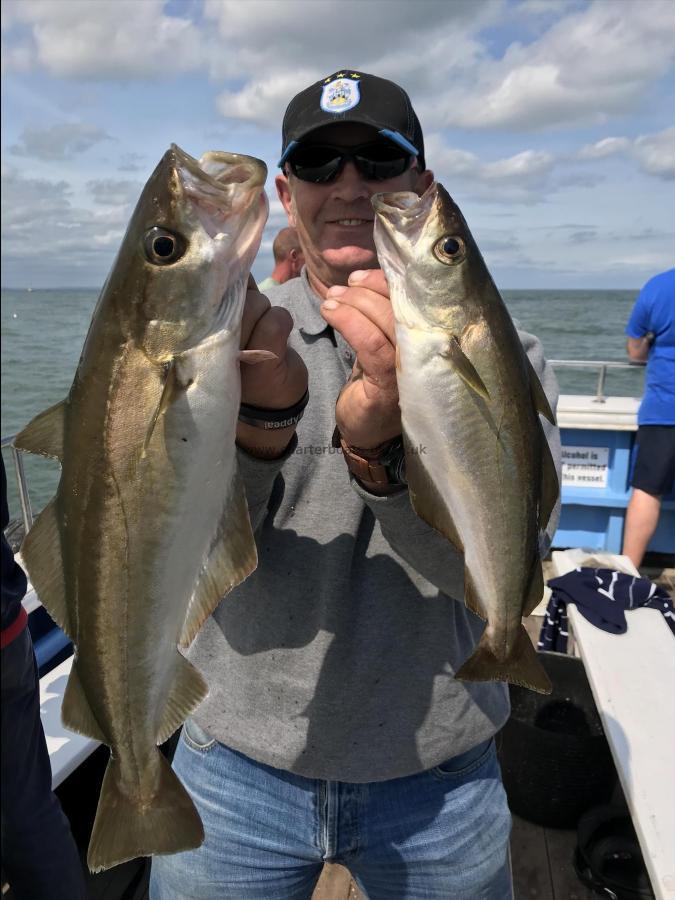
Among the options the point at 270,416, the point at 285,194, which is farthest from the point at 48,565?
the point at 285,194

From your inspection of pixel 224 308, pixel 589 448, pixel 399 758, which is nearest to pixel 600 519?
pixel 589 448

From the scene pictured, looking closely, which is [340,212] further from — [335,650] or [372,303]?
[335,650]

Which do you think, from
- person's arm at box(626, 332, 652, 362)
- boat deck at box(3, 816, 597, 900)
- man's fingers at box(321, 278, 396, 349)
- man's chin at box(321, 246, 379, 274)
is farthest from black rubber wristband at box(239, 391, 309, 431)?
person's arm at box(626, 332, 652, 362)

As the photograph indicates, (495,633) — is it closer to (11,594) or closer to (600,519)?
(11,594)

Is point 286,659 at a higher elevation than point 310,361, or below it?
below

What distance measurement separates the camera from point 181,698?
1.65 m

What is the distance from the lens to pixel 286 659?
2.20 metres

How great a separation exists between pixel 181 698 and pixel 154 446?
26.7 inches

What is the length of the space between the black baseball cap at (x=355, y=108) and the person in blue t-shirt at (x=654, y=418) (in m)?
5.38

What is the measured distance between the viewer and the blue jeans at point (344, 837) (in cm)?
214

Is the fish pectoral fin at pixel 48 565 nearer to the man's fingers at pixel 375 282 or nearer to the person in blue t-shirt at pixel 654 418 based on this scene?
the man's fingers at pixel 375 282

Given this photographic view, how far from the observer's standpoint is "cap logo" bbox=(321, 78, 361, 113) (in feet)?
7.80

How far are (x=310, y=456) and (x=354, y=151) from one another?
1.17m

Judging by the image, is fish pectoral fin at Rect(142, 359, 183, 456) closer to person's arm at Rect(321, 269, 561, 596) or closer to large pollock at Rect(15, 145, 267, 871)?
large pollock at Rect(15, 145, 267, 871)
